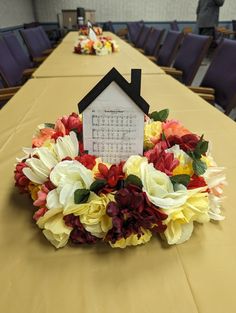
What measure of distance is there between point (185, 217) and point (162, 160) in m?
0.12

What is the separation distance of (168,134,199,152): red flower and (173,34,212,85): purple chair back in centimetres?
158

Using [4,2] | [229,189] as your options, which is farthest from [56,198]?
[4,2]

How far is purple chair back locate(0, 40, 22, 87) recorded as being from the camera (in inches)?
81.2

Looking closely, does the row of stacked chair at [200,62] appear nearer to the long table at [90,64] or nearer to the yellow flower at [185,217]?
the long table at [90,64]

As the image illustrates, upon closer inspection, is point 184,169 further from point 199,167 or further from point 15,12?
point 15,12

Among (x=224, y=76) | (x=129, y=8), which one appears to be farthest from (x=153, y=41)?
(x=129, y=8)

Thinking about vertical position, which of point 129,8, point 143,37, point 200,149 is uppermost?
point 200,149

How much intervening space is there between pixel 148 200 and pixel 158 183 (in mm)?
46

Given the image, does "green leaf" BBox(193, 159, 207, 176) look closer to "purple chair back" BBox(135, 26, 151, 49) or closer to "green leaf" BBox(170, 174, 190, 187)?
"green leaf" BBox(170, 174, 190, 187)

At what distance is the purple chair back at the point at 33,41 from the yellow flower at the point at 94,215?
9.83 ft

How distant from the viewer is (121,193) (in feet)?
1.57

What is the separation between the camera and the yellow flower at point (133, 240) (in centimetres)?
49

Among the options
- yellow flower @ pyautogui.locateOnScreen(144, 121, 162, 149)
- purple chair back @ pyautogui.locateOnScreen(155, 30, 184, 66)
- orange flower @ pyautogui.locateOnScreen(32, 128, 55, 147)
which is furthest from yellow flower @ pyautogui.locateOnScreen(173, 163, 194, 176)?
purple chair back @ pyautogui.locateOnScreen(155, 30, 184, 66)

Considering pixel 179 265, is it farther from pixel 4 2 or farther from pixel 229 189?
pixel 4 2
